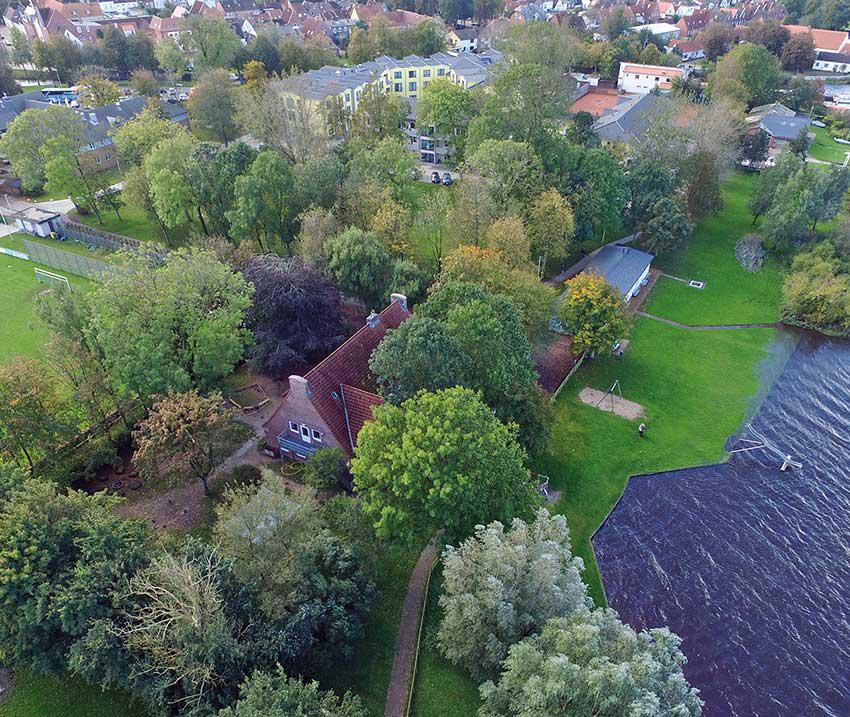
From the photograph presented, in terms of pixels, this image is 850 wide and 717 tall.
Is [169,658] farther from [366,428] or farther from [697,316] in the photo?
[697,316]

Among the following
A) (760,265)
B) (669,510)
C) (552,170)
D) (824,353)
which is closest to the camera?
(669,510)

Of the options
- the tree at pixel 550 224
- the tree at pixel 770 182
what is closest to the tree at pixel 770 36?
the tree at pixel 770 182

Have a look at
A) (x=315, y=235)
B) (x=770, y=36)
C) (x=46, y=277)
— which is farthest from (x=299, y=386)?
(x=770, y=36)

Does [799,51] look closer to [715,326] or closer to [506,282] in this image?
[715,326]

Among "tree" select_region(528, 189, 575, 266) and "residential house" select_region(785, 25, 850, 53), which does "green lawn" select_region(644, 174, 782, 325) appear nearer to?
"tree" select_region(528, 189, 575, 266)

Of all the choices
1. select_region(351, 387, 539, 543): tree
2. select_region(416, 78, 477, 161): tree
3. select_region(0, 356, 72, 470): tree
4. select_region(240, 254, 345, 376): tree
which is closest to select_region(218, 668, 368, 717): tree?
select_region(351, 387, 539, 543): tree

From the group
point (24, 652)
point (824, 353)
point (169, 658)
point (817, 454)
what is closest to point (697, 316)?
point (824, 353)

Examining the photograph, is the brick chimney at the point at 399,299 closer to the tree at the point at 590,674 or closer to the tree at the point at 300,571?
the tree at the point at 300,571
